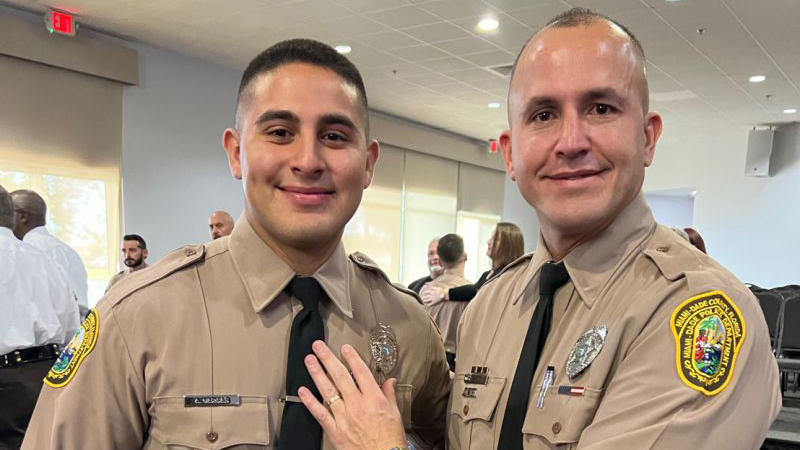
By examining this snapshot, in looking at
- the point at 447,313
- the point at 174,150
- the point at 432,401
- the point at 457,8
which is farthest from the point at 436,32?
the point at 432,401

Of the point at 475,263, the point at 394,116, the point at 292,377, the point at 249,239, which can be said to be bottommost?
the point at 475,263

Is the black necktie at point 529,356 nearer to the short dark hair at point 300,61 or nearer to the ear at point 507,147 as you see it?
the ear at point 507,147

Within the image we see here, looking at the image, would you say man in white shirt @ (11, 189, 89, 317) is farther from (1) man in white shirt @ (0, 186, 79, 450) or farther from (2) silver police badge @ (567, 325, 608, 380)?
(2) silver police badge @ (567, 325, 608, 380)

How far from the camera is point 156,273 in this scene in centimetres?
141

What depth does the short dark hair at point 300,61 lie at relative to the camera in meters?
1.40

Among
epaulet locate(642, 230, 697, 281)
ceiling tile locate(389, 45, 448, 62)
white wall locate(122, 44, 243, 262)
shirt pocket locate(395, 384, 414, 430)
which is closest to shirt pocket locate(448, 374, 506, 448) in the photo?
shirt pocket locate(395, 384, 414, 430)

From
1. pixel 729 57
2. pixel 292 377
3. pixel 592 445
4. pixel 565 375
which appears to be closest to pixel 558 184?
pixel 565 375

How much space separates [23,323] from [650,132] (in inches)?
116

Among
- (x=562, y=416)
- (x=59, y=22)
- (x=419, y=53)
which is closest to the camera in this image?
(x=562, y=416)

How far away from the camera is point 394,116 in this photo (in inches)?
433

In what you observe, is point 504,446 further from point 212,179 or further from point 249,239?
point 212,179

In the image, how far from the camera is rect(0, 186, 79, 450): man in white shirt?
3.00 m

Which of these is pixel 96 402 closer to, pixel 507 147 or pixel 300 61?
pixel 300 61

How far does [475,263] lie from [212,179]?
282 inches
